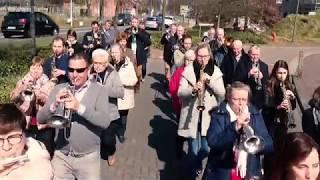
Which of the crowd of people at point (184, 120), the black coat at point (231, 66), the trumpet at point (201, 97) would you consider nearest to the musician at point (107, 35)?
the crowd of people at point (184, 120)

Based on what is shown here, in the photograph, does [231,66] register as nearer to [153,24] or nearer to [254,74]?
[254,74]

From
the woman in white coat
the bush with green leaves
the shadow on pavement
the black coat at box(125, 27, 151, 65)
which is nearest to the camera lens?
the shadow on pavement

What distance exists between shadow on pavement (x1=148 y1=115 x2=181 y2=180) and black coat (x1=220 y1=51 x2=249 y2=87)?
1.37 metres

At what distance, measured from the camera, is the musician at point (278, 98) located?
7.98m

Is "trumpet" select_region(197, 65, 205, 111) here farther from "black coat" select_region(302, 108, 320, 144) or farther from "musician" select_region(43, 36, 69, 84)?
"musician" select_region(43, 36, 69, 84)

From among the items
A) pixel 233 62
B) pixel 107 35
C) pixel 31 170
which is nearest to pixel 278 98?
pixel 233 62

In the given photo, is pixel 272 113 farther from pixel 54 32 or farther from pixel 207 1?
pixel 207 1

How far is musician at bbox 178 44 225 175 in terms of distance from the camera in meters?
7.55

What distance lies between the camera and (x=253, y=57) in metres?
9.45

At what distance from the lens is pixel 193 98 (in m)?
7.65

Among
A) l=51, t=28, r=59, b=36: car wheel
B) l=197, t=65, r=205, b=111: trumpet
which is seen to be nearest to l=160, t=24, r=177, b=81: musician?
l=197, t=65, r=205, b=111: trumpet

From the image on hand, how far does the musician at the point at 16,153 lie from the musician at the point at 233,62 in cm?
619

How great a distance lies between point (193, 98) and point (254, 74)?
5.95 feet

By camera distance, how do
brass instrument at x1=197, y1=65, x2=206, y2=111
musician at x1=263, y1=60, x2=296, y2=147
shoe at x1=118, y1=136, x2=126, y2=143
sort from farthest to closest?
1. shoe at x1=118, y1=136, x2=126, y2=143
2. musician at x1=263, y1=60, x2=296, y2=147
3. brass instrument at x1=197, y1=65, x2=206, y2=111
